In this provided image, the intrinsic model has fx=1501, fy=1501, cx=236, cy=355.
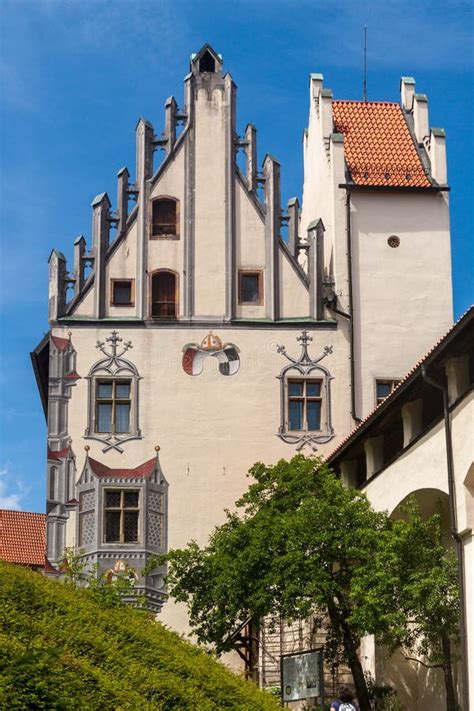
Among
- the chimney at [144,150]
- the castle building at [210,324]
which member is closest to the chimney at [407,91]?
the castle building at [210,324]

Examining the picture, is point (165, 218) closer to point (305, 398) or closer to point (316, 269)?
point (316, 269)

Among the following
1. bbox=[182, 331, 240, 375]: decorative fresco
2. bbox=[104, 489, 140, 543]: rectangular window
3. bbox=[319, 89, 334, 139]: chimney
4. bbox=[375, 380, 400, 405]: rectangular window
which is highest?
bbox=[319, 89, 334, 139]: chimney

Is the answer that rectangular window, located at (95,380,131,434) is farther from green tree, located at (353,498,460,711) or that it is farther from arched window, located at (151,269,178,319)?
green tree, located at (353,498,460,711)

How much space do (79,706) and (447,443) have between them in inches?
527

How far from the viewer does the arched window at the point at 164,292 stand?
135 feet

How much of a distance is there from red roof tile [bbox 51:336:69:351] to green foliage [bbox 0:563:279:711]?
18.1 meters

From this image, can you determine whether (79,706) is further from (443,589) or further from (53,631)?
(443,589)

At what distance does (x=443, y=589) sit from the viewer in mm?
28828

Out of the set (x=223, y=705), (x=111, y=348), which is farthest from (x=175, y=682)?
(x=111, y=348)

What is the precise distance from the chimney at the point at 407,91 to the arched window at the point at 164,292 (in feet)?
32.5

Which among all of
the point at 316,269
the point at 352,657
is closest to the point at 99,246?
the point at 316,269

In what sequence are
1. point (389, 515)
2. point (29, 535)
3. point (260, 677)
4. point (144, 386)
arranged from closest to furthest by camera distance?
point (389, 515) < point (260, 677) < point (144, 386) < point (29, 535)

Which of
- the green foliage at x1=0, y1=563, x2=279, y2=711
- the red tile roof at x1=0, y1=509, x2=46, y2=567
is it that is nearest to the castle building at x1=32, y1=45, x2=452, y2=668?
the green foliage at x1=0, y1=563, x2=279, y2=711

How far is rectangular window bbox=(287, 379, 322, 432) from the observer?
40.4 m
